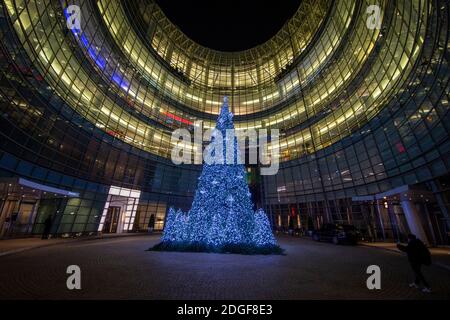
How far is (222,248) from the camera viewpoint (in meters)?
10.9

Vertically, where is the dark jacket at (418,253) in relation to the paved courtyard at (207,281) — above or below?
above

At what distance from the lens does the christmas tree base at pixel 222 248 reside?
10.6m

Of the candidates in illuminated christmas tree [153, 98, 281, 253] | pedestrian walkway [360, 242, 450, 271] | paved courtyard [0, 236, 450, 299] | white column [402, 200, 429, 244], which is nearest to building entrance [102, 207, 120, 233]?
illuminated christmas tree [153, 98, 281, 253]

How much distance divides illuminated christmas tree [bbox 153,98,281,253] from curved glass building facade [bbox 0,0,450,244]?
990 centimetres

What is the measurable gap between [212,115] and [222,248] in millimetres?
28849

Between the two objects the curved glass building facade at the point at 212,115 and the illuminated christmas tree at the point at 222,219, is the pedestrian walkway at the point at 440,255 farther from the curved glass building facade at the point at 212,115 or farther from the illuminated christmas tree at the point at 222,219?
the illuminated christmas tree at the point at 222,219

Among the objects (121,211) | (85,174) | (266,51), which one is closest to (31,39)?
(85,174)

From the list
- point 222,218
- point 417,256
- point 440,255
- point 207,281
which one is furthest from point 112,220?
point 440,255

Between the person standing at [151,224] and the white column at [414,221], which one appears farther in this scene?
the person standing at [151,224]

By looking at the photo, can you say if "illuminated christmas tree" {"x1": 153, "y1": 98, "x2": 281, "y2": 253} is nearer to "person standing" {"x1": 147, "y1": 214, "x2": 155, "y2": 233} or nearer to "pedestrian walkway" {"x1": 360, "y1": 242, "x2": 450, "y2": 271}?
"pedestrian walkway" {"x1": 360, "y1": 242, "x2": 450, "y2": 271}

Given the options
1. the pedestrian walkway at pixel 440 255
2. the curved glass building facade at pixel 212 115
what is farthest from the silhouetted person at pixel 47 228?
the pedestrian walkway at pixel 440 255

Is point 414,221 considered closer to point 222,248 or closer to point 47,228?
point 222,248

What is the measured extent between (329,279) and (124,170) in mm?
24011

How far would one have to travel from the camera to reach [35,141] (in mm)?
15672
